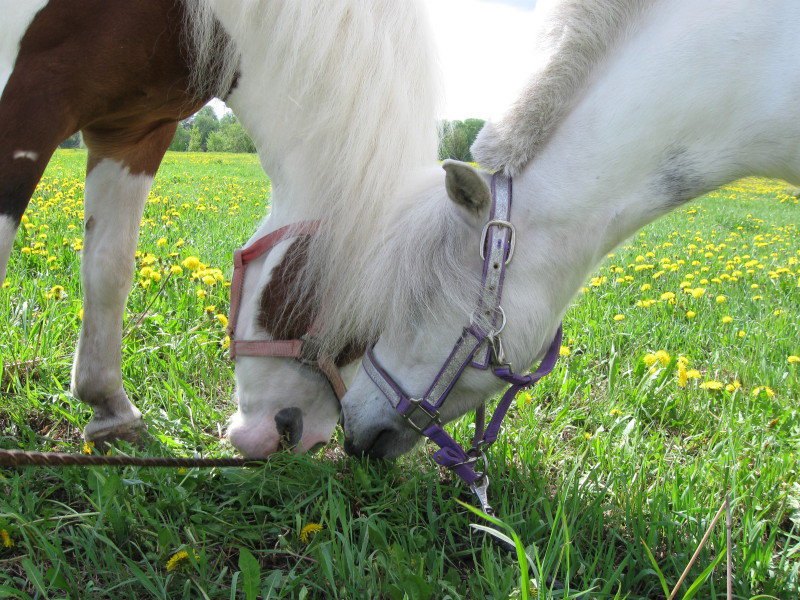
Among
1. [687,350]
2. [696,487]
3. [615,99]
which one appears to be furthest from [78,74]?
[687,350]

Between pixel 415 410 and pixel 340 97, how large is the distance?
85 centimetres

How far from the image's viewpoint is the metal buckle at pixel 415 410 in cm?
150

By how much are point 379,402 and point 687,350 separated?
1.92 meters

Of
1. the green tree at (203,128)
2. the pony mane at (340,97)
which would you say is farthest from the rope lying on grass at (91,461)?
the green tree at (203,128)

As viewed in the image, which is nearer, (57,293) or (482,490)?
(482,490)

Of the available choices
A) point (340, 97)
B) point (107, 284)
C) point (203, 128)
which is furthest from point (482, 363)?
point (203, 128)

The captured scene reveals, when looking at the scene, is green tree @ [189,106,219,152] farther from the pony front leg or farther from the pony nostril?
the pony nostril

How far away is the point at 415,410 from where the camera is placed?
4.98ft

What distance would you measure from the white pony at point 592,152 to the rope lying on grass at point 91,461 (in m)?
0.58

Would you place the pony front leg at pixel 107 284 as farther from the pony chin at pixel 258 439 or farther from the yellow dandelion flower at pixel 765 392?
the yellow dandelion flower at pixel 765 392

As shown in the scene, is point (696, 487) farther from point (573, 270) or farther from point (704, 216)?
point (704, 216)

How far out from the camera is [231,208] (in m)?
7.02

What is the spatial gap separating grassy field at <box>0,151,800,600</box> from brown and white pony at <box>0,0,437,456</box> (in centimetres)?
33

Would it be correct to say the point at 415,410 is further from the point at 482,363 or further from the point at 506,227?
the point at 506,227
